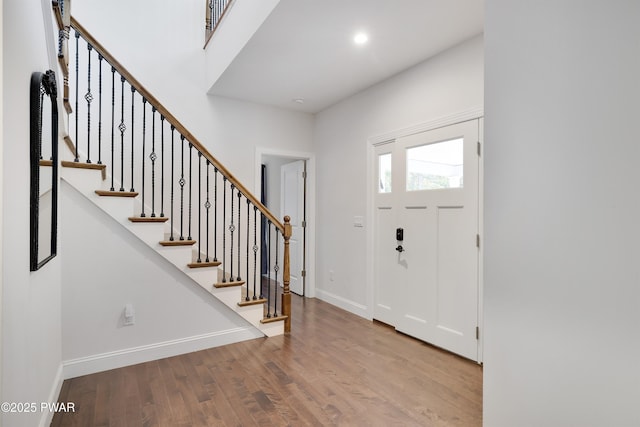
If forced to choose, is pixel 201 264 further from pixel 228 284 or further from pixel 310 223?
pixel 310 223

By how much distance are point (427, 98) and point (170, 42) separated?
3.06 m

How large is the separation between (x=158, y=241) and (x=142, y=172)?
105 centimetres

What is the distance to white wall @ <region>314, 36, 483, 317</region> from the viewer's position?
2850 mm

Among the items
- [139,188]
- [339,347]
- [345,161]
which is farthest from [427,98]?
[139,188]

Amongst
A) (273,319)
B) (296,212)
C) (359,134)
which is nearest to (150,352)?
(273,319)

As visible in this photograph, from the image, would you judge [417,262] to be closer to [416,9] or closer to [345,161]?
[345,161]

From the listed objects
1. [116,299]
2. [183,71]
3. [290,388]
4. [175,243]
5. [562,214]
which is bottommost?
[290,388]

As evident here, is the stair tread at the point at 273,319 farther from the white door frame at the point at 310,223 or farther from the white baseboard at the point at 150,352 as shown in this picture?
the white door frame at the point at 310,223

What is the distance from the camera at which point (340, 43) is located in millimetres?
2812

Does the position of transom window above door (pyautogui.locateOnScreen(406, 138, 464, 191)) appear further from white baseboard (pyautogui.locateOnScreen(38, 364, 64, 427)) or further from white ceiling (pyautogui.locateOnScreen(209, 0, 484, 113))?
white baseboard (pyautogui.locateOnScreen(38, 364, 64, 427))

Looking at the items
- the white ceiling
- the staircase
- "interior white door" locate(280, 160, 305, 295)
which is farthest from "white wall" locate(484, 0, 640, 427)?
"interior white door" locate(280, 160, 305, 295)

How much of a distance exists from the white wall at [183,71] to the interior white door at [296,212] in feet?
2.03

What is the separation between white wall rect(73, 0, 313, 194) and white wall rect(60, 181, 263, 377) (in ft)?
5.87

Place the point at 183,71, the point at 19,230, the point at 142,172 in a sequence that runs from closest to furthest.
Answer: the point at 19,230 < the point at 142,172 < the point at 183,71
